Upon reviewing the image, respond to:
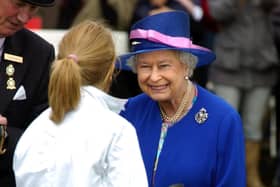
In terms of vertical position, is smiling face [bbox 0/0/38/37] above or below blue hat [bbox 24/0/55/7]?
below

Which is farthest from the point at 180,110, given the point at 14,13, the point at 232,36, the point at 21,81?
the point at 232,36

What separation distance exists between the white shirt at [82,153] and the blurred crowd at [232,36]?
335 centimetres

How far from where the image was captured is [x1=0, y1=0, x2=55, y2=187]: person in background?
4.03 metres

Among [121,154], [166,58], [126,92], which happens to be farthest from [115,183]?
[126,92]

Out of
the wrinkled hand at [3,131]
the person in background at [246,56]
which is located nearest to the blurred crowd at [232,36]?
the person in background at [246,56]

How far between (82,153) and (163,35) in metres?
0.90

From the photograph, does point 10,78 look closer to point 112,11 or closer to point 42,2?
point 42,2

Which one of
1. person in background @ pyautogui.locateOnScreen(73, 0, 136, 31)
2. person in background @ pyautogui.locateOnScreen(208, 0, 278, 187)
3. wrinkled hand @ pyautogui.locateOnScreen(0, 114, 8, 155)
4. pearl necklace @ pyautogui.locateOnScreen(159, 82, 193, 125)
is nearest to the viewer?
wrinkled hand @ pyautogui.locateOnScreen(0, 114, 8, 155)

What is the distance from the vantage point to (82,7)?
24.5ft

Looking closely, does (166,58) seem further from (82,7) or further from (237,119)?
(82,7)

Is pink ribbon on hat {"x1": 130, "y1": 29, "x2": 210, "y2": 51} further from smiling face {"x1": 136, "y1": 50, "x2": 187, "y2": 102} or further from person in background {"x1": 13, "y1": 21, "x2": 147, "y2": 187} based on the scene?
person in background {"x1": 13, "y1": 21, "x2": 147, "y2": 187}

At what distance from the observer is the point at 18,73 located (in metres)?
4.29

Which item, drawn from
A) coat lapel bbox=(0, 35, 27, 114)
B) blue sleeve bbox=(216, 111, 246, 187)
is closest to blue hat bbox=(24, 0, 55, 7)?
coat lapel bbox=(0, 35, 27, 114)

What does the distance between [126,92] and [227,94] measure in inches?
53.0
